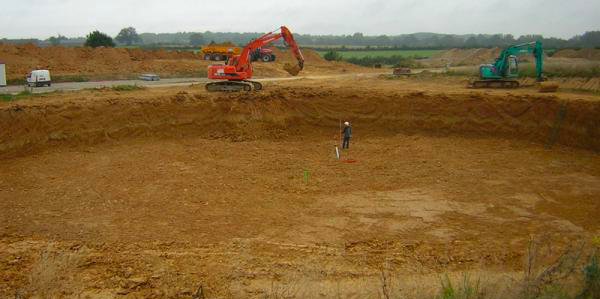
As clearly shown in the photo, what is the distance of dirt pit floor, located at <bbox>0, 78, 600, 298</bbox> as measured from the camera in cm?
859

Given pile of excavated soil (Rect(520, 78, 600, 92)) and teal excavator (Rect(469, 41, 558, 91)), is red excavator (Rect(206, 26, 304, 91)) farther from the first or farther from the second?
Answer: pile of excavated soil (Rect(520, 78, 600, 92))

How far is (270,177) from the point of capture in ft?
45.1

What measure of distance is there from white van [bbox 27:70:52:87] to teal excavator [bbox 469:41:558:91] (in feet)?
82.1

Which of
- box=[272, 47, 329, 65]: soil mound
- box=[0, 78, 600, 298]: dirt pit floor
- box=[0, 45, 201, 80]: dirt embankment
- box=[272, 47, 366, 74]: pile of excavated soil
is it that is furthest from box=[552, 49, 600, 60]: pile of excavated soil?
box=[0, 45, 201, 80]: dirt embankment

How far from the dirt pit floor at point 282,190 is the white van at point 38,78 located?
979 centimetres

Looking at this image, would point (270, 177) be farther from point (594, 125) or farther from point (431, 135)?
point (594, 125)

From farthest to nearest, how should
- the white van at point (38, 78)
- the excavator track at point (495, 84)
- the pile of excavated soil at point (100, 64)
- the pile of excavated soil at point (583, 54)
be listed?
the pile of excavated soil at point (583, 54), the pile of excavated soil at point (100, 64), the white van at point (38, 78), the excavator track at point (495, 84)

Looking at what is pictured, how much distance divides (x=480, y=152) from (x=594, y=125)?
13.9ft

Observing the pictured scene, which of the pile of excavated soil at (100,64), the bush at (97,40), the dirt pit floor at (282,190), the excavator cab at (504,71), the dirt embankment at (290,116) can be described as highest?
the bush at (97,40)

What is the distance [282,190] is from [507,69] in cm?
1666

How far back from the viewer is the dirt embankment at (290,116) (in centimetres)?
1655

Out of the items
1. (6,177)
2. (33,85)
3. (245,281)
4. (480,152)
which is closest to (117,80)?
(33,85)

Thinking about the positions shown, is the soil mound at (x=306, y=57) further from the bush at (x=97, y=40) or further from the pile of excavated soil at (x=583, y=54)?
the pile of excavated soil at (x=583, y=54)

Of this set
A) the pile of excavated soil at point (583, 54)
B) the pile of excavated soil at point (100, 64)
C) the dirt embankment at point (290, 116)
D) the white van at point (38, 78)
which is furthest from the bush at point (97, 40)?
the pile of excavated soil at point (583, 54)
